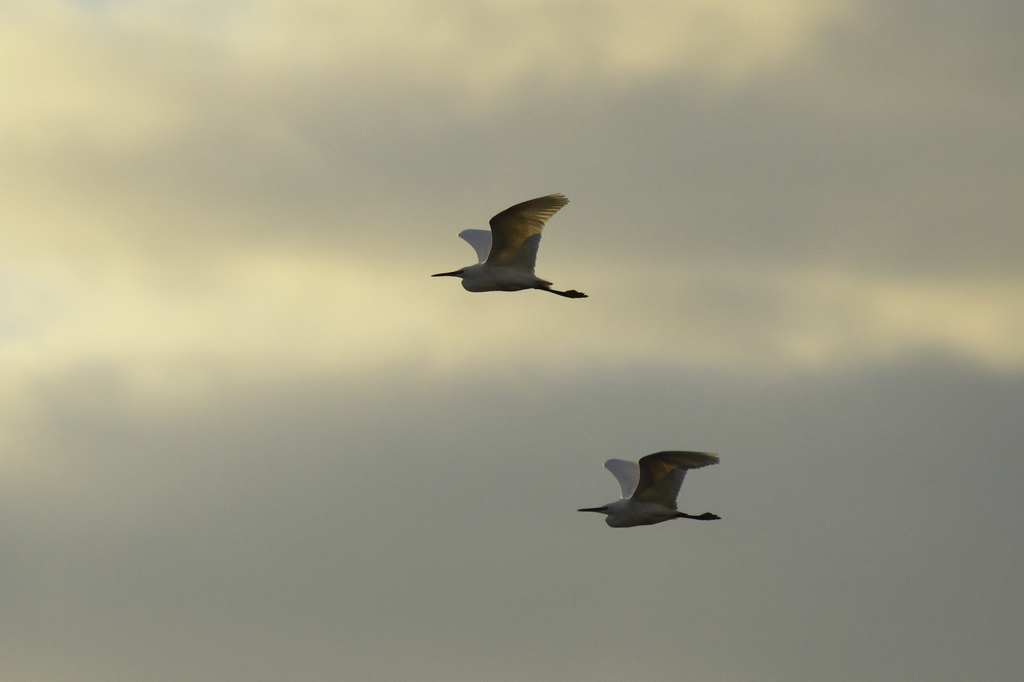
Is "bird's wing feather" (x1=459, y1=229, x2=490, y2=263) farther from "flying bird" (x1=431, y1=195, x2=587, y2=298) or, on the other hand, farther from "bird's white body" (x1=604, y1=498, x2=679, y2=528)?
"bird's white body" (x1=604, y1=498, x2=679, y2=528)

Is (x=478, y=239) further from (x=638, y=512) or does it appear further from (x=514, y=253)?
(x=638, y=512)

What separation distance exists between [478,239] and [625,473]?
7.19m

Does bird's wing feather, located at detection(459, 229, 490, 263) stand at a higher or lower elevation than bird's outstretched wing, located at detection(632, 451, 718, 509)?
higher

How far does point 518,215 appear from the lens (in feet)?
121

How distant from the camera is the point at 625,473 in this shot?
44.2m

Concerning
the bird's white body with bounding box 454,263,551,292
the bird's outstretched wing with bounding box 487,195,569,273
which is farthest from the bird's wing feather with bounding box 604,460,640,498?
the bird's outstretched wing with bounding box 487,195,569,273

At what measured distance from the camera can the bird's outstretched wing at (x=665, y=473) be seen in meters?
37.5

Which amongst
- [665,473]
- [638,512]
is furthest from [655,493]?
[665,473]

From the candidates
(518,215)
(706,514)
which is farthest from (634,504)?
(518,215)

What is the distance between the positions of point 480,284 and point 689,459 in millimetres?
6230

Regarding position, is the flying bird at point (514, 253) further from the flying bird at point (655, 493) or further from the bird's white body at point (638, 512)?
the bird's white body at point (638, 512)

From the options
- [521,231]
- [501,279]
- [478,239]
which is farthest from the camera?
[478,239]

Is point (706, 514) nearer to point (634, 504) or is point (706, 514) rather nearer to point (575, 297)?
point (634, 504)

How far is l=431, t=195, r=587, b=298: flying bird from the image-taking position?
36781 mm
